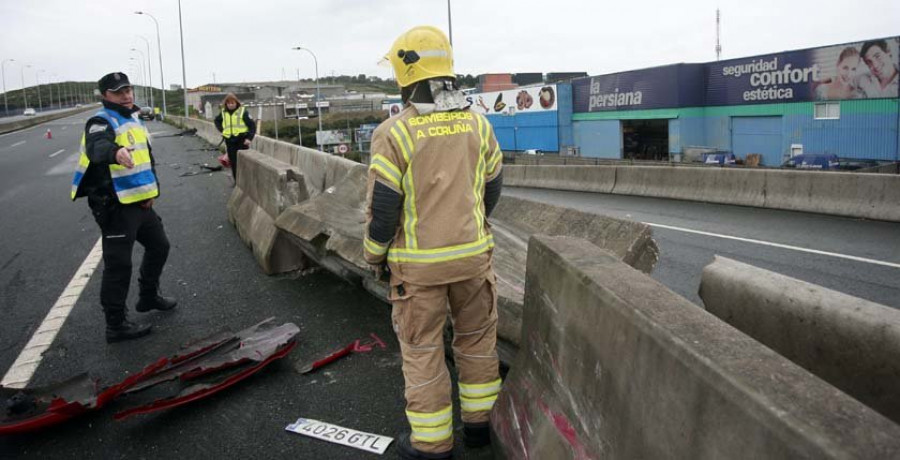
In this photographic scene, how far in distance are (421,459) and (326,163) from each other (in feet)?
19.5

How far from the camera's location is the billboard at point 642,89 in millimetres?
37062

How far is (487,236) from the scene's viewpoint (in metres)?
3.39

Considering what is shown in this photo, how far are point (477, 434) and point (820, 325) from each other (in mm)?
1750

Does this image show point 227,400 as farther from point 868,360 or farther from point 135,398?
point 868,360

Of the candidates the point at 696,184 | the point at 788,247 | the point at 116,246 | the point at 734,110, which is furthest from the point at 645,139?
the point at 116,246

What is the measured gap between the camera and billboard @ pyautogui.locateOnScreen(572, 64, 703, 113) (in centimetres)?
3706

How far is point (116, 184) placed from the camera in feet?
17.3

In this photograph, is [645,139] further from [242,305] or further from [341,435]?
A: [341,435]

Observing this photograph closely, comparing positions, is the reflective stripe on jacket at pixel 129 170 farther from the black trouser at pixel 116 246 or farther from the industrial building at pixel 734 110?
the industrial building at pixel 734 110

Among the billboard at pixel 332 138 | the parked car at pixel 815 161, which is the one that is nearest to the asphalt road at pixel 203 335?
the parked car at pixel 815 161

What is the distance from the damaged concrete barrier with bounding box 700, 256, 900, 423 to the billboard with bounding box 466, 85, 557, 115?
41898 millimetres

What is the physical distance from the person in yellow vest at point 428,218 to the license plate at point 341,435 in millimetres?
202

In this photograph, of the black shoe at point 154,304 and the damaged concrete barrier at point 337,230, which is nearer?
the damaged concrete barrier at point 337,230

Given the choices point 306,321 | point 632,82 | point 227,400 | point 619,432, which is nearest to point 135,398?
point 227,400
